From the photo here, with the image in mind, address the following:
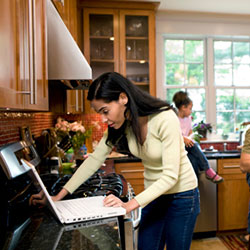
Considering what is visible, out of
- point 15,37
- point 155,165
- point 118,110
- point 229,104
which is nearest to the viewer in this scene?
point 15,37

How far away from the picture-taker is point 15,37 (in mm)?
796

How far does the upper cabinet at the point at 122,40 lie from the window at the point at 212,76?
1.74 ft

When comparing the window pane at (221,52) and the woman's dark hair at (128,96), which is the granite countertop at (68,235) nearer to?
the woman's dark hair at (128,96)

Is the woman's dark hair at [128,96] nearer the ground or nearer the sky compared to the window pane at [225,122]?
nearer the sky

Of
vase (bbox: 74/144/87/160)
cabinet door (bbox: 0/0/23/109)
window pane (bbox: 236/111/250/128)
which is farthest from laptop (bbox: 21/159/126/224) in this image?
window pane (bbox: 236/111/250/128)

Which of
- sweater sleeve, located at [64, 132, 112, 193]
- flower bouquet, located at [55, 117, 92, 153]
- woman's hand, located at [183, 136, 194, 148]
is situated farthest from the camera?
woman's hand, located at [183, 136, 194, 148]

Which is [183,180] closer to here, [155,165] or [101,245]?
[155,165]

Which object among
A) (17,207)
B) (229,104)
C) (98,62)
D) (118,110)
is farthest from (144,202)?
(229,104)

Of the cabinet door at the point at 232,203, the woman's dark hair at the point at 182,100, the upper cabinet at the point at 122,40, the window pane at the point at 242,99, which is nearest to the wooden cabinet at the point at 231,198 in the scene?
the cabinet door at the point at 232,203

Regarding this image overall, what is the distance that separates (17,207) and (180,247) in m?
0.82

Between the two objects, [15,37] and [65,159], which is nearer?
[15,37]

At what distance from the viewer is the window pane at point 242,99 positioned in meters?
3.99

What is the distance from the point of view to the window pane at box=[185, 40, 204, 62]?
389 centimetres

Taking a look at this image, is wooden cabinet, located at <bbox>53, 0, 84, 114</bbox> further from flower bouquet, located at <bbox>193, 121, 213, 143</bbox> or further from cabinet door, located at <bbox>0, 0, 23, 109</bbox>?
flower bouquet, located at <bbox>193, 121, 213, 143</bbox>
